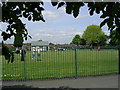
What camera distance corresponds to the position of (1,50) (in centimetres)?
380

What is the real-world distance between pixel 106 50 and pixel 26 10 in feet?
21.1

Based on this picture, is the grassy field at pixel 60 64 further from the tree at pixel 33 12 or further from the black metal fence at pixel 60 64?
the tree at pixel 33 12

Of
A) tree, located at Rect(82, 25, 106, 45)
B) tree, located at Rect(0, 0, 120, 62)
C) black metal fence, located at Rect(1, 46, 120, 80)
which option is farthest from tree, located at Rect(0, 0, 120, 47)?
tree, located at Rect(82, 25, 106, 45)

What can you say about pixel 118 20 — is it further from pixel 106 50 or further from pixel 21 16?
pixel 106 50

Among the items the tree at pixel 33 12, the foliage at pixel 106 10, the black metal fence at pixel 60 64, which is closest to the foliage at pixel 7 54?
the tree at pixel 33 12

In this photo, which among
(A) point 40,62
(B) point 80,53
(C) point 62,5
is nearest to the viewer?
(C) point 62,5

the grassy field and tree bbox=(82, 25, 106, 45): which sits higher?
tree bbox=(82, 25, 106, 45)

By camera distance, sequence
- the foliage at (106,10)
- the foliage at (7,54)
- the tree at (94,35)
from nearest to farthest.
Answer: the foliage at (106,10)
the foliage at (7,54)
the tree at (94,35)

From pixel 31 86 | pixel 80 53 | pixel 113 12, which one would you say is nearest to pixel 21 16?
pixel 113 12

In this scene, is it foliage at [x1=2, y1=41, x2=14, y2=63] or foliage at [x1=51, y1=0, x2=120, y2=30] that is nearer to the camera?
foliage at [x1=51, y1=0, x2=120, y2=30]

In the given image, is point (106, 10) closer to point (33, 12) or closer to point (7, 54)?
point (33, 12)

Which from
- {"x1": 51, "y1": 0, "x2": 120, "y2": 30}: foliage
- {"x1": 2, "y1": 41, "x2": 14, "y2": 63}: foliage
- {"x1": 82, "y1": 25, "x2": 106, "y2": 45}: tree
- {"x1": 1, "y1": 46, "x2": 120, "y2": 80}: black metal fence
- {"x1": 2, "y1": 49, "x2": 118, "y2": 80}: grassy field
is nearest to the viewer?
{"x1": 51, "y1": 0, "x2": 120, "y2": 30}: foliage

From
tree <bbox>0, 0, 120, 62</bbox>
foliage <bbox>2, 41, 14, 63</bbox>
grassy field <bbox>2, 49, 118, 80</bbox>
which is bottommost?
grassy field <bbox>2, 49, 118, 80</bbox>

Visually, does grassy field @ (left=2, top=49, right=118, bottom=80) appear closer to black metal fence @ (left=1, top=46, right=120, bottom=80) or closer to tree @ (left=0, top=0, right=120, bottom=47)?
black metal fence @ (left=1, top=46, right=120, bottom=80)
